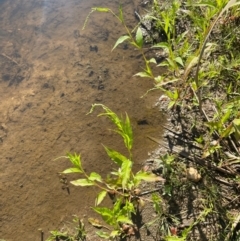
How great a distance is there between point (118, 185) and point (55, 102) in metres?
0.69

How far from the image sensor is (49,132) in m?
2.19

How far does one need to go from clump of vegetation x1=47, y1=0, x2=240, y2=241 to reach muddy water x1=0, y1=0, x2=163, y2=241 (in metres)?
0.15

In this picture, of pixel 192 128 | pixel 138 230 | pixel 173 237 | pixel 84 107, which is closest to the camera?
pixel 173 237

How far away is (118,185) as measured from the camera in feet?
6.50

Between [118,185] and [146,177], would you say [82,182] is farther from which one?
[146,177]

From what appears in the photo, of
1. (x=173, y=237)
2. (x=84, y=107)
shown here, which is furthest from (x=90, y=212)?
(x=84, y=107)

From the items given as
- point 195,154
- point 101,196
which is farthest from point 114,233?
point 195,154

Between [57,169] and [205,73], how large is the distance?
1047 millimetres

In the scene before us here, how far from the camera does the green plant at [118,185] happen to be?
5.81 feet

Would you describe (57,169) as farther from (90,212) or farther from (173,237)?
(173,237)

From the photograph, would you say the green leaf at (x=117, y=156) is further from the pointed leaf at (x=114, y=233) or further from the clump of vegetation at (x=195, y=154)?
the pointed leaf at (x=114, y=233)

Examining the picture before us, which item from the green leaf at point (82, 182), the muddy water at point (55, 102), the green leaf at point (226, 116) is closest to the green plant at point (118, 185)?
the green leaf at point (82, 182)

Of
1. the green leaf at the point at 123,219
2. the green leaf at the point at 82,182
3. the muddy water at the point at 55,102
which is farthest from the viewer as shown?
the muddy water at the point at 55,102

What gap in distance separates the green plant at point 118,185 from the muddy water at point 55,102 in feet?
0.36
